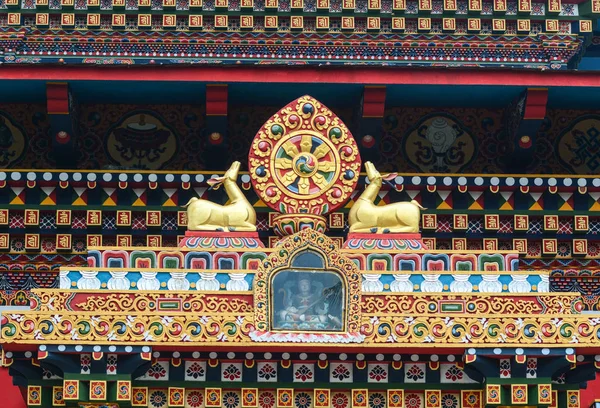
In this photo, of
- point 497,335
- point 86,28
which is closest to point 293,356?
point 497,335

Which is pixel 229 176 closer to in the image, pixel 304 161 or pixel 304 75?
pixel 304 161

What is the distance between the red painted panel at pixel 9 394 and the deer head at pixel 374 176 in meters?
4.30

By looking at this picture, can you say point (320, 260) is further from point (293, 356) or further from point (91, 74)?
point (91, 74)

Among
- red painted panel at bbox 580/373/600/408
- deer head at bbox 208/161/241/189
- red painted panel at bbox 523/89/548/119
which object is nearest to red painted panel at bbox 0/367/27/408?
deer head at bbox 208/161/241/189

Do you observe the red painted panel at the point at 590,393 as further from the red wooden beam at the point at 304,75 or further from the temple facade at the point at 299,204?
the red wooden beam at the point at 304,75

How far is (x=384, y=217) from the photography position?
64.8 feet

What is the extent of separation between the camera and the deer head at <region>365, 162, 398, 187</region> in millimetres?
20109

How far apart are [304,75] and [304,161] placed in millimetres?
2047

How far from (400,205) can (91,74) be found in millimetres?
3824

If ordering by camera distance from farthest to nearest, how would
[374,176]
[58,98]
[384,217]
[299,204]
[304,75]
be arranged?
[58,98] → [304,75] → [374,176] → [384,217] → [299,204]

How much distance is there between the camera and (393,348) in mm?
18234

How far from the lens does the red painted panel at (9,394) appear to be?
20203 millimetres

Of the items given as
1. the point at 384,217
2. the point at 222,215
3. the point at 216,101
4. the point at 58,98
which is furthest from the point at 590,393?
the point at 58,98

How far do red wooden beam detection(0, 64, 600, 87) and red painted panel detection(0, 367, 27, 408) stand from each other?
129 inches
